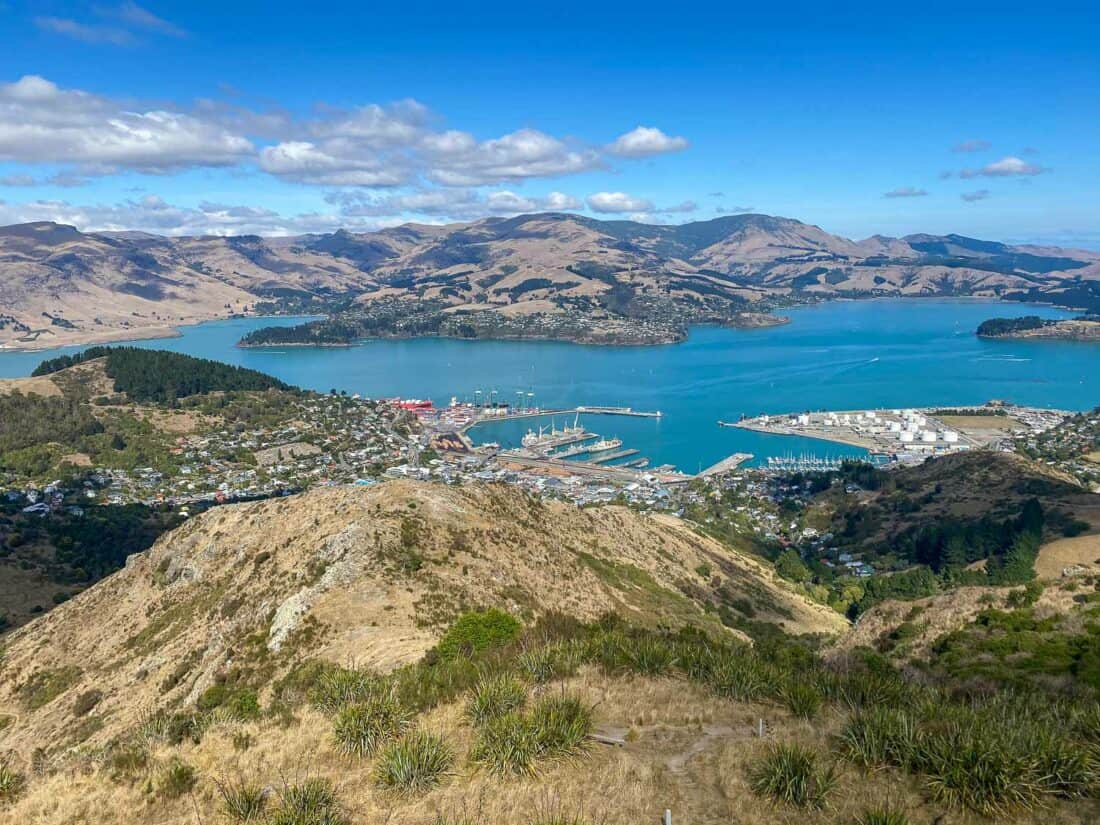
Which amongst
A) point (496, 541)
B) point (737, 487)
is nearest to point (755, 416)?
point (737, 487)

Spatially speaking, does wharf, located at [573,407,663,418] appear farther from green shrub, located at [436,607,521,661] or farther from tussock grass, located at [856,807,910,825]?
tussock grass, located at [856,807,910,825]

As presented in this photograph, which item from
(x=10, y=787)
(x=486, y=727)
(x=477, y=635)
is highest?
(x=486, y=727)

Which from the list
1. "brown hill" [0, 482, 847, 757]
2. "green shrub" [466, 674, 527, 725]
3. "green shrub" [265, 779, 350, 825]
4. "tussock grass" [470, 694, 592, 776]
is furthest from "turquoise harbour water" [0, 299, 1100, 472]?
"green shrub" [265, 779, 350, 825]

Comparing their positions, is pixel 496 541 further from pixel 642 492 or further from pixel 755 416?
pixel 755 416

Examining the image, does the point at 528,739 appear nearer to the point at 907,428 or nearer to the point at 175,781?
the point at 175,781

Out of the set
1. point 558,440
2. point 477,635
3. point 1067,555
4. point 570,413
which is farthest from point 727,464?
point 477,635
